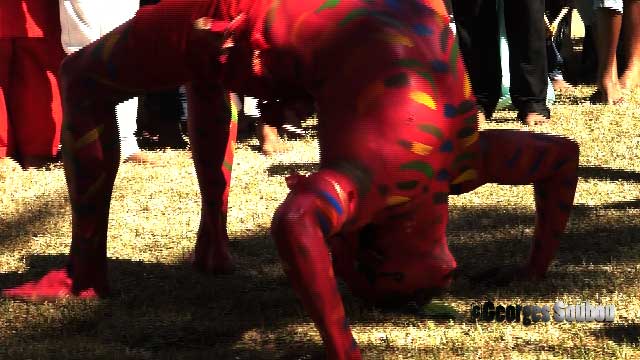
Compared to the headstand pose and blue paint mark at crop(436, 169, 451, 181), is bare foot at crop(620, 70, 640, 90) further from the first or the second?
blue paint mark at crop(436, 169, 451, 181)

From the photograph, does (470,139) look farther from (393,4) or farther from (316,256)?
(316,256)

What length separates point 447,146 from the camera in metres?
2.79

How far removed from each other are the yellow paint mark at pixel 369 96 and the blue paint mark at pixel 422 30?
198 mm

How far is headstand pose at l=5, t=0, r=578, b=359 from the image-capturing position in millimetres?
2596

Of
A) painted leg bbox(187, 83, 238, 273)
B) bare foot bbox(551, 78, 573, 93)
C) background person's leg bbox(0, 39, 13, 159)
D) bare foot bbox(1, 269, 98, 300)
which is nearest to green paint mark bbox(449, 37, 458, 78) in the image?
painted leg bbox(187, 83, 238, 273)

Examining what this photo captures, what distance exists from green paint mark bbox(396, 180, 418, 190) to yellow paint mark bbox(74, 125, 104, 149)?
104cm

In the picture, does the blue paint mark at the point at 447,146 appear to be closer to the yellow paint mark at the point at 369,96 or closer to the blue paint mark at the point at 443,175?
the blue paint mark at the point at 443,175

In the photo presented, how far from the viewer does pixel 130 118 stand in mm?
5758

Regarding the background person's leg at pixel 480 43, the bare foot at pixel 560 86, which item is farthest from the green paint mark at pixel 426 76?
the bare foot at pixel 560 86

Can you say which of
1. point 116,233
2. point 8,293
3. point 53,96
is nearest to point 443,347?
point 8,293

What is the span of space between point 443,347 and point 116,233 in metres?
1.81

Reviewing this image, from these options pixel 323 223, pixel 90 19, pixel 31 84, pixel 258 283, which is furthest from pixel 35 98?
pixel 323 223

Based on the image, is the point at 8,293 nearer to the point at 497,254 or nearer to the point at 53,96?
the point at 497,254

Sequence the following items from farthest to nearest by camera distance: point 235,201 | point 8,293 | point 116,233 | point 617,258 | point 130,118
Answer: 1. point 130,118
2. point 235,201
3. point 116,233
4. point 617,258
5. point 8,293
